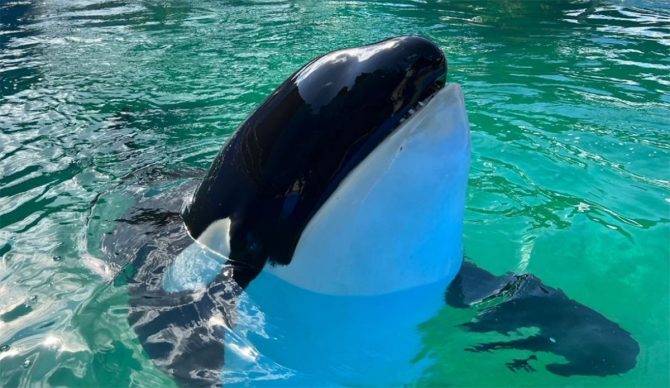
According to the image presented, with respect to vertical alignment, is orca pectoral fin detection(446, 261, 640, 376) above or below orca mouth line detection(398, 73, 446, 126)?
below

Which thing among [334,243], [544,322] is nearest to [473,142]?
[544,322]

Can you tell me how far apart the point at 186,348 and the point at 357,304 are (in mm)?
1069

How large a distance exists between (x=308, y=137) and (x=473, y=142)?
4251mm

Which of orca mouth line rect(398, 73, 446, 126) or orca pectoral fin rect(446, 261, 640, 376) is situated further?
orca pectoral fin rect(446, 261, 640, 376)

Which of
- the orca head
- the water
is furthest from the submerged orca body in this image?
the water

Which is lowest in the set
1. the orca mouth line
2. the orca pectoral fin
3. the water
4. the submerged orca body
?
the water

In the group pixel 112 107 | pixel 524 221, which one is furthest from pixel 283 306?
pixel 112 107

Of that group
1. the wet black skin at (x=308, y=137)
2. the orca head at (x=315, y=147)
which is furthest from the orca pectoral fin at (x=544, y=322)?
the wet black skin at (x=308, y=137)

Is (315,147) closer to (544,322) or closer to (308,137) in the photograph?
(308,137)

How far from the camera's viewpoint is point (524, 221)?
5703 millimetres

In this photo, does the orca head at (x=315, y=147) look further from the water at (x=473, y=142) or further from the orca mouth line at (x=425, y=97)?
the water at (x=473, y=142)

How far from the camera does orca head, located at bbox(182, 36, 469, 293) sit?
11.5ft

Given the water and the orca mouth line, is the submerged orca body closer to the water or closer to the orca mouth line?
the orca mouth line

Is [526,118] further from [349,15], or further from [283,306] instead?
[349,15]
